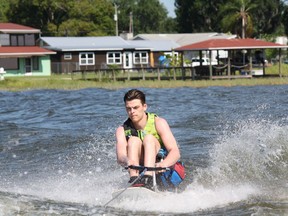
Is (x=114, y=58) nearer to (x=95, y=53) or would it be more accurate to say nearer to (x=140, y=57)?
(x=95, y=53)

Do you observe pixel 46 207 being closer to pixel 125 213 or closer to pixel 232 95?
pixel 125 213

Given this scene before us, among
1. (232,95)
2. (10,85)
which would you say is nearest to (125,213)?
(232,95)

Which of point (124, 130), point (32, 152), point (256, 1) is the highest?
point (256, 1)

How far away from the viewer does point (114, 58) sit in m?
63.6

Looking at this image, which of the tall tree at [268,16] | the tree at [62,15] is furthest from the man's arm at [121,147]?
the tall tree at [268,16]

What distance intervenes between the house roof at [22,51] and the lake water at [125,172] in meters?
34.9

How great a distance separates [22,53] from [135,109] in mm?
50988

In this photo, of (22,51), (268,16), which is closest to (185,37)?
(268,16)

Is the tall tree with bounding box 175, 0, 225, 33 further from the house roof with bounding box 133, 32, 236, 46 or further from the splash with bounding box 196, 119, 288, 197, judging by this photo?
the splash with bounding box 196, 119, 288, 197

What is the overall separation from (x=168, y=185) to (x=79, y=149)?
18.7ft

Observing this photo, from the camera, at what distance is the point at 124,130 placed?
7.94 meters

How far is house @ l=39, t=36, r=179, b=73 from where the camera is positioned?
61.5 m

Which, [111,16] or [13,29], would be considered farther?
[111,16]

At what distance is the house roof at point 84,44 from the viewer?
61.9m
